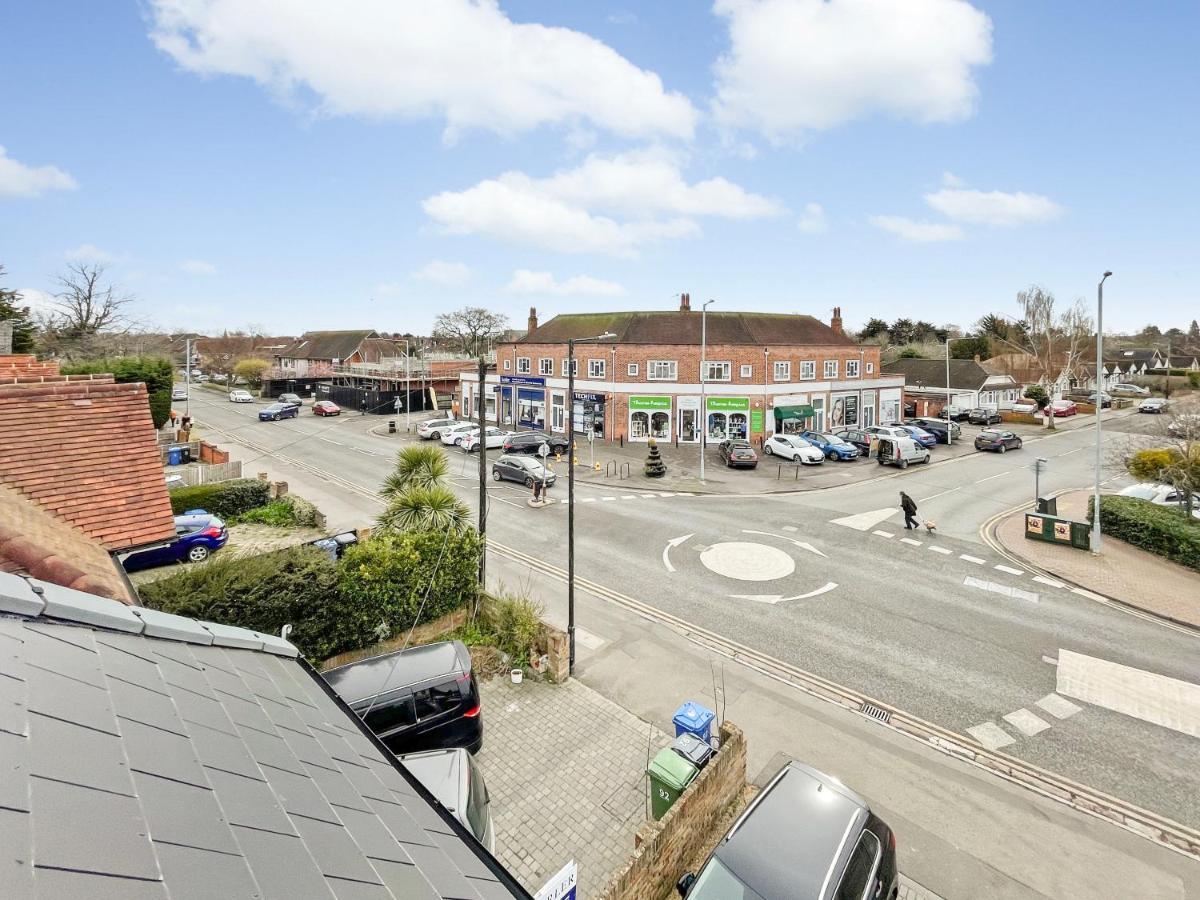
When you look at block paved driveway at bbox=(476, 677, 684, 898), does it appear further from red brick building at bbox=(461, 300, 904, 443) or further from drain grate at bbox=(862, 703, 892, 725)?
red brick building at bbox=(461, 300, 904, 443)

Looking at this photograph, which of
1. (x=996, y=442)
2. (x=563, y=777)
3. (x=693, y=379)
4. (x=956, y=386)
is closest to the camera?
(x=563, y=777)

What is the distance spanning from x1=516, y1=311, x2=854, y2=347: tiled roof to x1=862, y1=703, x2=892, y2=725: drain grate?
29698mm

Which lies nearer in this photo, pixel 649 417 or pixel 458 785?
pixel 458 785

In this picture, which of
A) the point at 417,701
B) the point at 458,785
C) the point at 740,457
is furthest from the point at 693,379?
the point at 458,785

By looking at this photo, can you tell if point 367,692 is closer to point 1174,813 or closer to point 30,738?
point 30,738

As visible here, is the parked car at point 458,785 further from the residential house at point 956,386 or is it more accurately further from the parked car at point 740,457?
the residential house at point 956,386

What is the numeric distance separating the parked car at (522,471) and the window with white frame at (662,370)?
13959 mm

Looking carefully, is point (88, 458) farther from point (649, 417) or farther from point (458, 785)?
point (649, 417)

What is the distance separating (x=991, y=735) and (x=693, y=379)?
29.3 m

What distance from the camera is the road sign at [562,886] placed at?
18.3ft

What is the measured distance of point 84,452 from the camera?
27.3 feet

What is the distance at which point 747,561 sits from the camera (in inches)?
677

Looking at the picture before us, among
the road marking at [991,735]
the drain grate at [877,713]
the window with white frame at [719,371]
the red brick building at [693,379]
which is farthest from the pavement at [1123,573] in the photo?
the window with white frame at [719,371]

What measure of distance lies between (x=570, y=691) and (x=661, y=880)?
14.3 ft
